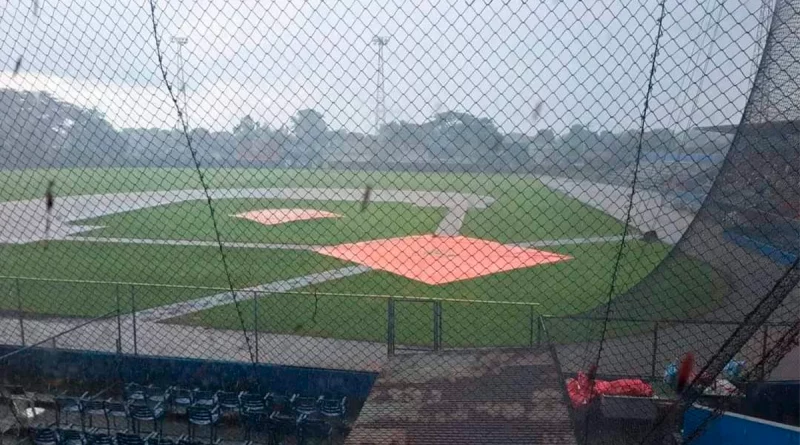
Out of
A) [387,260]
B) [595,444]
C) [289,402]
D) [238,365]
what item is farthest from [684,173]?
[387,260]

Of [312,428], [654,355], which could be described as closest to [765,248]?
[654,355]

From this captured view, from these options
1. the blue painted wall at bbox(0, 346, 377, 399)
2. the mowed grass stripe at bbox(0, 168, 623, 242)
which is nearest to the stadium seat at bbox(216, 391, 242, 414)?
the blue painted wall at bbox(0, 346, 377, 399)

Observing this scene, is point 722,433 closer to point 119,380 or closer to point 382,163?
point 382,163

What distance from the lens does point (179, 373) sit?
3.94m

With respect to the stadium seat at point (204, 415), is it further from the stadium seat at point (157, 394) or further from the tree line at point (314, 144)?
the tree line at point (314, 144)

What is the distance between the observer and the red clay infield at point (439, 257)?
7.82 meters

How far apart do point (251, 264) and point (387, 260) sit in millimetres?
1906

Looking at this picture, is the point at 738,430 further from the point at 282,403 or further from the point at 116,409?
the point at 116,409

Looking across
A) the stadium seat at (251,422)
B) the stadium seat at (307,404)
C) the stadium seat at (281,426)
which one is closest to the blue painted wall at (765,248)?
the stadium seat at (307,404)

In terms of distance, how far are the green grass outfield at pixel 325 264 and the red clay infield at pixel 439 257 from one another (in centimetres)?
15

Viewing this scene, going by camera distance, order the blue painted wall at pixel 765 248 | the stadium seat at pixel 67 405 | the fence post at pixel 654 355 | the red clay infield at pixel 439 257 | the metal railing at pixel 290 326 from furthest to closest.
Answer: the red clay infield at pixel 439 257 < the metal railing at pixel 290 326 < the stadium seat at pixel 67 405 < the fence post at pixel 654 355 < the blue painted wall at pixel 765 248

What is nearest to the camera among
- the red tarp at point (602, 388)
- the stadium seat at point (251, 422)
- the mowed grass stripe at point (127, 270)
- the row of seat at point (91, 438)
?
the red tarp at point (602, 388)

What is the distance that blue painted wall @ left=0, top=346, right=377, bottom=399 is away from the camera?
350 cm

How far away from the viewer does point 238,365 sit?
384cm
